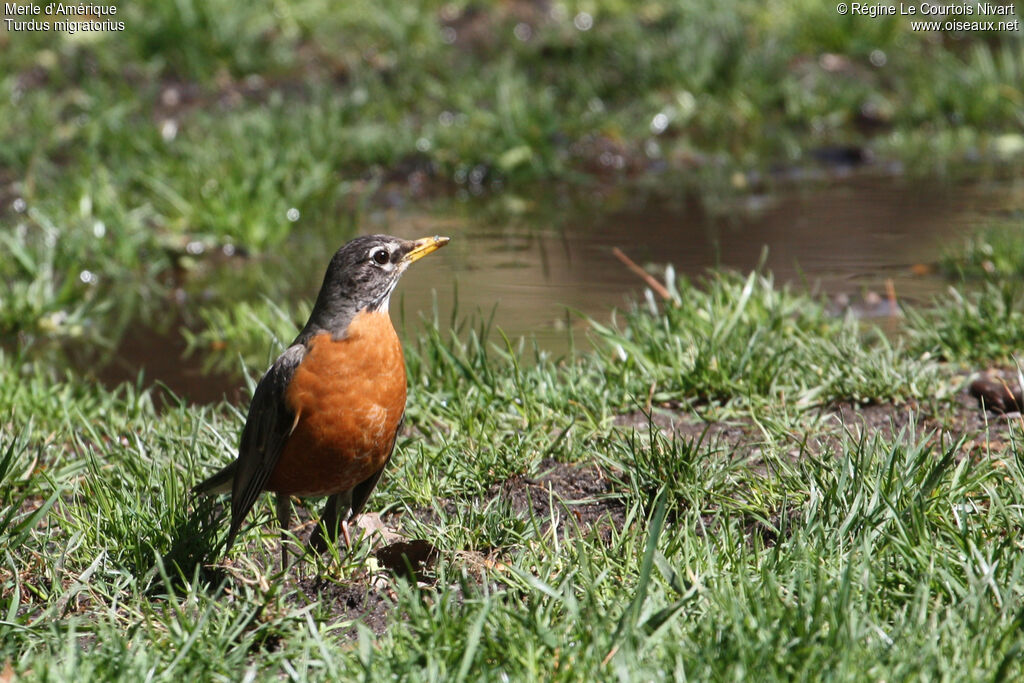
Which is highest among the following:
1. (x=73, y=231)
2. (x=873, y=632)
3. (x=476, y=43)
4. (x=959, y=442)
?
(x=476, y=43)

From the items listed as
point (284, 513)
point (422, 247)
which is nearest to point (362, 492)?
point (284, 513)

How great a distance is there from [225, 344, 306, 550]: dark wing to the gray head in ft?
0.39

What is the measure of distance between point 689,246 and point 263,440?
4215mm

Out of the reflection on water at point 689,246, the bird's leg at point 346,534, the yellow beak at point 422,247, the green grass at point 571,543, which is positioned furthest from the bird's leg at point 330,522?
the reflection on water at point 689,246

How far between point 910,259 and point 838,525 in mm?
3753

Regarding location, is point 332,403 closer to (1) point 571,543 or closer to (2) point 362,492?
(2) point 362,492

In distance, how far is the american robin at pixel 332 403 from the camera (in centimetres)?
327

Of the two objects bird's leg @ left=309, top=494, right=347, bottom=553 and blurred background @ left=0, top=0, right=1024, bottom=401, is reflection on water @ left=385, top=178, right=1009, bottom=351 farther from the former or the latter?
bird's leg @ left=309, top=494, right=347, bottom=553

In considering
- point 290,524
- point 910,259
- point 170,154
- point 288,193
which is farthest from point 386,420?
point 170,154

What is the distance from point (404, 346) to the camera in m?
4.66

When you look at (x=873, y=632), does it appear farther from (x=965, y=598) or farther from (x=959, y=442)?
(x=959, y=442)

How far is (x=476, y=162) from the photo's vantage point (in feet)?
29.0

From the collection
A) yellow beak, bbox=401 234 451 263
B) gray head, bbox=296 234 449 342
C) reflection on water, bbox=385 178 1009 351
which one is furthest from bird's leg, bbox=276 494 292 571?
reflection on water, bbox=385 178 1009 351

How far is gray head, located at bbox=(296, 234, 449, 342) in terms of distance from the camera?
11.3 ft
